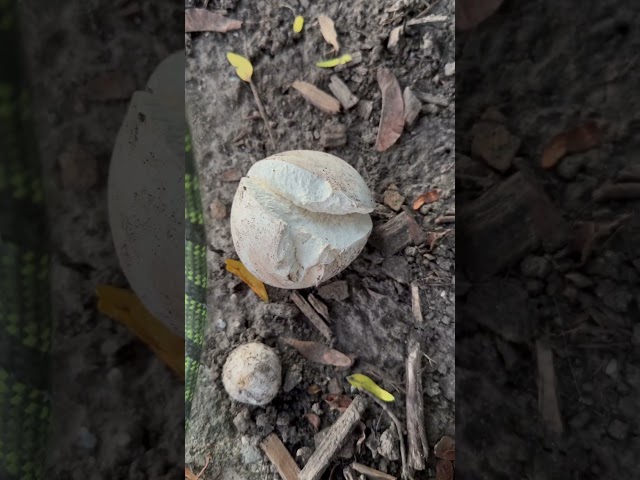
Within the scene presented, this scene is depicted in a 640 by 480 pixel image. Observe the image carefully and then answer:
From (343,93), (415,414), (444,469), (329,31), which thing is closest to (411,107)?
(343,93)

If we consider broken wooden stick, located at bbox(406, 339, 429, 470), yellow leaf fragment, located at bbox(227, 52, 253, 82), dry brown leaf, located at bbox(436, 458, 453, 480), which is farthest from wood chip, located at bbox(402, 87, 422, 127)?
dry brown leaf, located at bbox(436, 458, 453, 480)

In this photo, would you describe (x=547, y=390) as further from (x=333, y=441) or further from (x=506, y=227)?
(x=333, y=441)

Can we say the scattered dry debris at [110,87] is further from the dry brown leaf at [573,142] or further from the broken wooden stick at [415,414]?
the broken wooden stick at [415,414]

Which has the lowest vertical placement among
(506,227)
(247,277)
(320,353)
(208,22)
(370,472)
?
(370,472)

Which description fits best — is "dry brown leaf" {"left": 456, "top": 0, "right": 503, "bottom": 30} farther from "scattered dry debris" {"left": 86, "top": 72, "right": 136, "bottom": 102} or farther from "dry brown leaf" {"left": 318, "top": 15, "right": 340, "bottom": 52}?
"dry brown leaf" {"left": 318, "top": 15, "right": 340, "bottom": 52}

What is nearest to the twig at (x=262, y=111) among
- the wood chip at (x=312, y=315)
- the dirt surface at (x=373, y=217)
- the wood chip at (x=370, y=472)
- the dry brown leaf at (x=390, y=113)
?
the dirt surface at (x=373, y=217)

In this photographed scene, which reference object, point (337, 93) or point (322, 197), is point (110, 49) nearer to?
point (322, 197)
